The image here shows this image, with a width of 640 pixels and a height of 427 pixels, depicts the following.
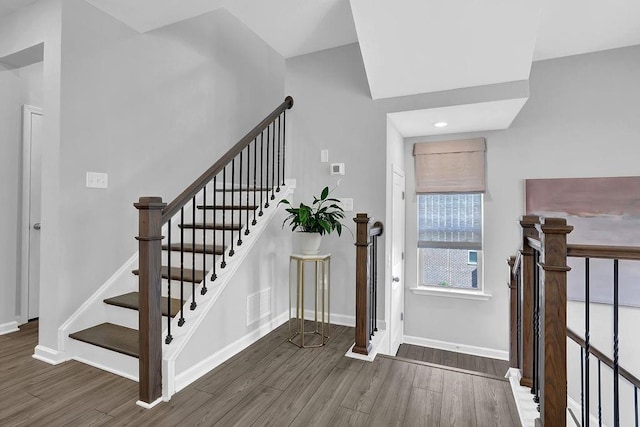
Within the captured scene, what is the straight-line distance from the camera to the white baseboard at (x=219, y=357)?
2100 millimetres

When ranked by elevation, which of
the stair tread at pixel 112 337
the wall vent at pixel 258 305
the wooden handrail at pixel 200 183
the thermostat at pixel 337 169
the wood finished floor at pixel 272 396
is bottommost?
the wood finished floor at pixel 272 396

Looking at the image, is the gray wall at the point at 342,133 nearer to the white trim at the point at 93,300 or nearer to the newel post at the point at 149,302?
the white trim at the point at 93,300

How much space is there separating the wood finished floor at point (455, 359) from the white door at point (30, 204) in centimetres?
390

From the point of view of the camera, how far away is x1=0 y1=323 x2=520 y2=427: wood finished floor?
181 cm

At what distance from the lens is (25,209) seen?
10.1ft

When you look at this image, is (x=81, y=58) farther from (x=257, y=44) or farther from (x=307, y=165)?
(x=257, y=44)

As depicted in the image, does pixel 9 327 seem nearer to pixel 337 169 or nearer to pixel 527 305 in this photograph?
pixel 337 169

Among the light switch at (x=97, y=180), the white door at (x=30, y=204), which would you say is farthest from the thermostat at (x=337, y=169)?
the white door at (x=30, y=204)

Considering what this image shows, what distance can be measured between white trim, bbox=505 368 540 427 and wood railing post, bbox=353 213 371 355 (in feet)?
3.27

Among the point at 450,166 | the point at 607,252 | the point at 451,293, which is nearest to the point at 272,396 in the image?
the point at 607,252

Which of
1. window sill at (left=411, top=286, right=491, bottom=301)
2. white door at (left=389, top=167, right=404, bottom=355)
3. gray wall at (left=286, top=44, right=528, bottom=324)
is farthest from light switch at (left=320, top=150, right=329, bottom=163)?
window sill at (left=411, top=286, right=491, bottom=301)

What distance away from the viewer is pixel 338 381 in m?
2.23

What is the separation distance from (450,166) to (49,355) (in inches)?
163

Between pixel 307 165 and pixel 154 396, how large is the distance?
241 centimetres
